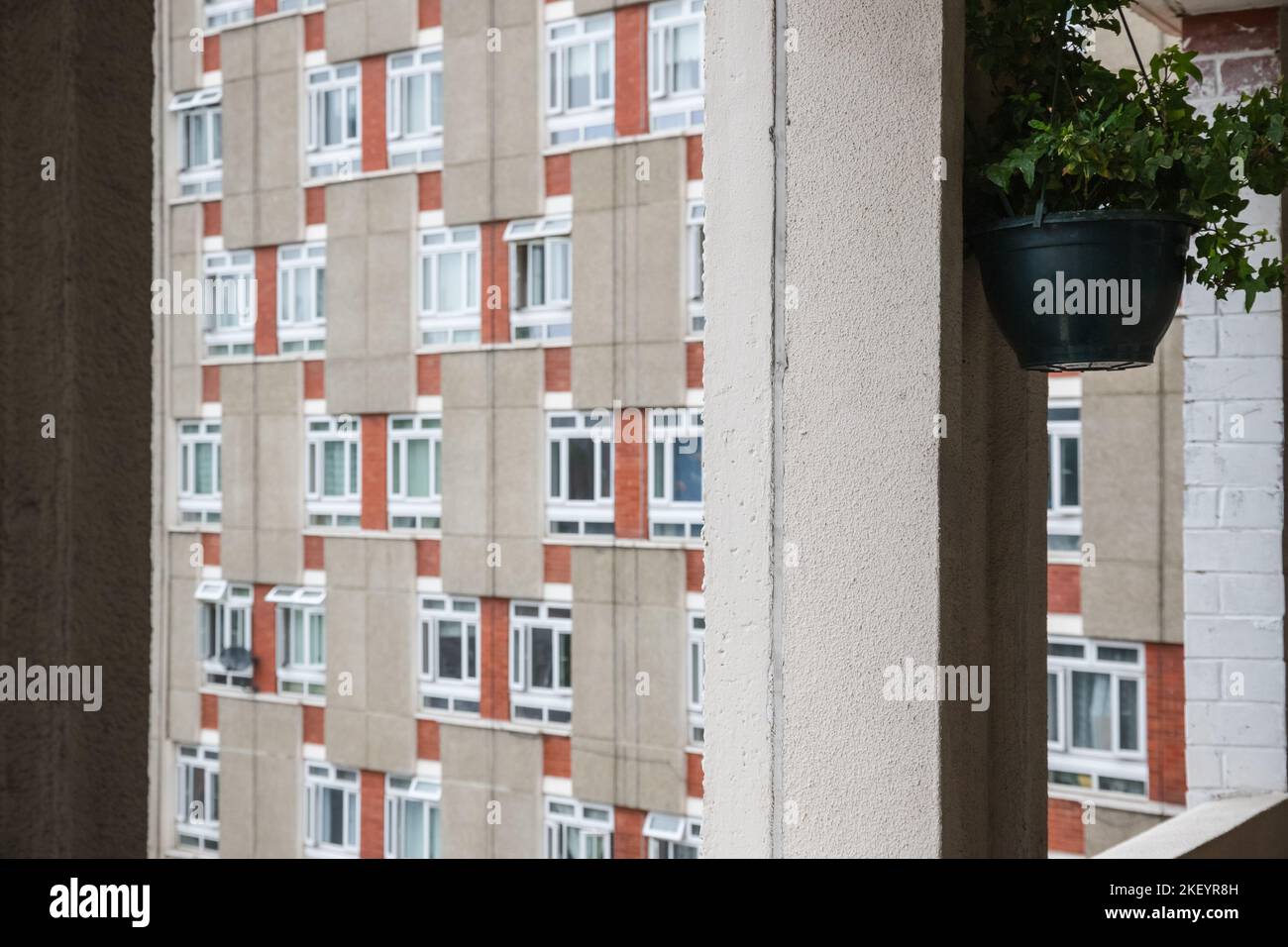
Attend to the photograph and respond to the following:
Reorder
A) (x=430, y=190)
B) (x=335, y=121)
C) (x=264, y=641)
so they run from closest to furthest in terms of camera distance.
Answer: (x=430, y=190), (x=335, y=121), (x=264, y=641)

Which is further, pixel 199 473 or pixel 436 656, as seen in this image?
pixel 199 473

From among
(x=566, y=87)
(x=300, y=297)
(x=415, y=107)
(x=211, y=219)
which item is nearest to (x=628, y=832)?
(x=300, y=297)

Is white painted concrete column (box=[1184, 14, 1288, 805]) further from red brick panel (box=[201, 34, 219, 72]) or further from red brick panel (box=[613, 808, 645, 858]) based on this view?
red brick panel (box=[201, 34, 219, 72])

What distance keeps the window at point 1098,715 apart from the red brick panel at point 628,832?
11.7ft

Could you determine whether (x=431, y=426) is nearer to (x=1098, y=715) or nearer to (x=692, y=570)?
(x=692, y=570)

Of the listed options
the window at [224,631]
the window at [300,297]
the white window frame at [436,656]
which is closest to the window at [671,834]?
the white window frame at [436,656]

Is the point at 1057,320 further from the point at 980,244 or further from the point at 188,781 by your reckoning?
the point at 188,781

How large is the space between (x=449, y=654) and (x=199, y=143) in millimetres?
5542

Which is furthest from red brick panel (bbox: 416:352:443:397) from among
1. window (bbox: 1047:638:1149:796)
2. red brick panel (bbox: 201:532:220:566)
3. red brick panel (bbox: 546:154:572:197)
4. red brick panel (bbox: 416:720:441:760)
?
window (bbox: 1047:638:1149:796)

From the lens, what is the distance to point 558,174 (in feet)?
35.4

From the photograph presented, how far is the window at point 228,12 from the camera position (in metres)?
12.9

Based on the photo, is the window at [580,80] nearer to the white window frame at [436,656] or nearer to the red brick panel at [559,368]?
the red brick panel at [559,368]

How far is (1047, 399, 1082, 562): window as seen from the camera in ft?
27.3

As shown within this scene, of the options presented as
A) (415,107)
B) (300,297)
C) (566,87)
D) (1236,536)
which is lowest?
(1236,536)
